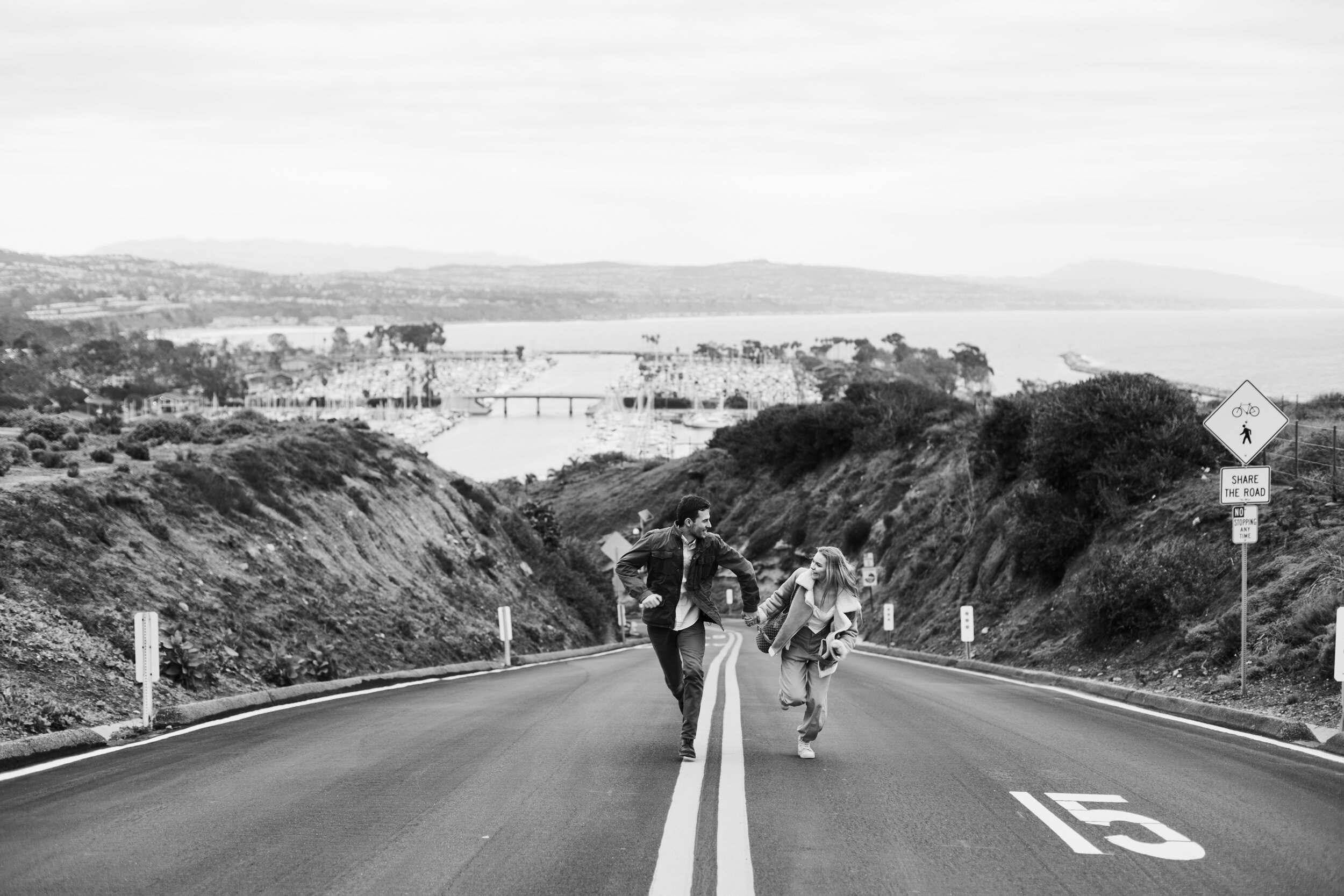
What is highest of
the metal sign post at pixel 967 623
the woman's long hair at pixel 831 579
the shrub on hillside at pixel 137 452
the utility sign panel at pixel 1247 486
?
the utility sign panel at pixel 1247 486

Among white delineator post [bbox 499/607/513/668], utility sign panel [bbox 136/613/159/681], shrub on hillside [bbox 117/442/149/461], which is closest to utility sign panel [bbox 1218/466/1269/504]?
utility sign panel [bbox 136/613/159/681]

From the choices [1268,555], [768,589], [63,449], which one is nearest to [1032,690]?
[1268,555]

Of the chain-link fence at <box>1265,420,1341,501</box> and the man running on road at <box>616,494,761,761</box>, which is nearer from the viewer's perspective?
the man running on road at <box>616,494,761,761</box>

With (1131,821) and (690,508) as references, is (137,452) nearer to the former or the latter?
(690,508)

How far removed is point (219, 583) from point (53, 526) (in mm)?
2810

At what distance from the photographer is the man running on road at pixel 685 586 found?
30.2ft

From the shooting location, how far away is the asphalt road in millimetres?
6203

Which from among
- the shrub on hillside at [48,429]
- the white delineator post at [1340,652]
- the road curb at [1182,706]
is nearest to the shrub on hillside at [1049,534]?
the road curb at [1182,706]

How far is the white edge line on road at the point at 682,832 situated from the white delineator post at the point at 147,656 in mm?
4852

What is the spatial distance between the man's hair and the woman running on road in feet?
2.75

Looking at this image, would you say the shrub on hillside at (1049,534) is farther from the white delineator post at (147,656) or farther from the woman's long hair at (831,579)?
the white delineator post at (147,656)

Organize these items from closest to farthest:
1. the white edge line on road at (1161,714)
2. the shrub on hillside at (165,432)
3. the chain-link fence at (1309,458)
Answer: the white edge line on road at (1161,714), the chain-link fence at (1309,458), the shrub on hillside at (165,432)

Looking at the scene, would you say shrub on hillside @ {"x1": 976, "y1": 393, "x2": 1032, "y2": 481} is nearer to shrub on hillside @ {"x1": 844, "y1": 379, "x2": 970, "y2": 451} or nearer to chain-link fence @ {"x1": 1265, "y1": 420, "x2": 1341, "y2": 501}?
chain-link fence @ {"x1": 1265, "y1": 420, "x2": 1341, "y2": 501}

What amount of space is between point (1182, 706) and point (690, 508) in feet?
25.2
